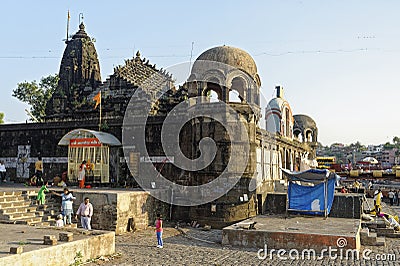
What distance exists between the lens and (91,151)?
787 inches

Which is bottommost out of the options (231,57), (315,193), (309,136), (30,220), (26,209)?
(30,220)

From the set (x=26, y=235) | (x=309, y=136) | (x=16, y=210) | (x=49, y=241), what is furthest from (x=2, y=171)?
(x=309, y=136)

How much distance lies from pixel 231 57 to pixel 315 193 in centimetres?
787

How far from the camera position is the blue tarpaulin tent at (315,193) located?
53.6 feet

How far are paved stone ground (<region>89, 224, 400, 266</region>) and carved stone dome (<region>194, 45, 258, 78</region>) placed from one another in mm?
8969

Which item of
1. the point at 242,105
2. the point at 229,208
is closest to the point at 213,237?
the point at 229,208

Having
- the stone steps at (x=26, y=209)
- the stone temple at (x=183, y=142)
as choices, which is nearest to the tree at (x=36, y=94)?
the stone temple at (x=183, y=142)

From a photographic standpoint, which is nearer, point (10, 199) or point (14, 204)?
point (14, 204)

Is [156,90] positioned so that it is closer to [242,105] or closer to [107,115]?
[107,115]

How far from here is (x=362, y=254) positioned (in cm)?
1187

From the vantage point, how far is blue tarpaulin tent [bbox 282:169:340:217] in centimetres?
1634

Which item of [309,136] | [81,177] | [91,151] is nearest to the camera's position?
[81,177]

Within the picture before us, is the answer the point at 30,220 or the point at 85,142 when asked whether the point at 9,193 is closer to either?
the point at 30,220

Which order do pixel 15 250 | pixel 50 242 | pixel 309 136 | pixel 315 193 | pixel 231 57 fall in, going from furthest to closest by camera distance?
pixel 309 136, pixel 231 57, pixel 315 193, pixel 50 242, pixel 15 250
